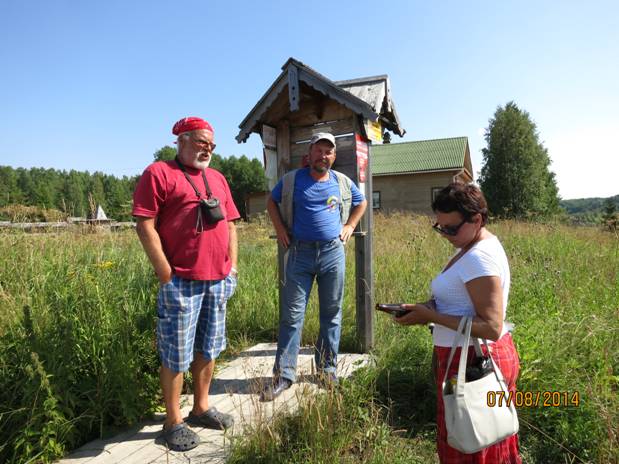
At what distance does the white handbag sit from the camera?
150 centimetres

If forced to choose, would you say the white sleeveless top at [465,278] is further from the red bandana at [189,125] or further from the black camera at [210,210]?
the red bandana at [189,125]

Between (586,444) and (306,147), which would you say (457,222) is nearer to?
(586,444)

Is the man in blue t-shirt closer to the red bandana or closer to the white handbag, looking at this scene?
the red bandana

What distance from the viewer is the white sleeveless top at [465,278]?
1646 millimetres

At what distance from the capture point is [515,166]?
95.8 feet

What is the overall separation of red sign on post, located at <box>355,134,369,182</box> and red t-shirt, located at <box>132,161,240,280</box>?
1.77m

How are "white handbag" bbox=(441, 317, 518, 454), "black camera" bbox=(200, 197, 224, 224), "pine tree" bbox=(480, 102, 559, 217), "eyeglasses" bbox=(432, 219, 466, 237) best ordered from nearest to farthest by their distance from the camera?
1. "white handbag" bbox=(441, 317, 518, 454)
2. "eyeglasses" bbox=(432, 219, 466, 237)
3. "black camera" bbox=(200, 197, 224, 224)
4. "pine tree" bbox=(480, 102, 559, 217)

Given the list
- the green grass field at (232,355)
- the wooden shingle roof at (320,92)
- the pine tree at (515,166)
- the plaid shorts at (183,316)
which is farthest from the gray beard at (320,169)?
the pine tree at (515,166)

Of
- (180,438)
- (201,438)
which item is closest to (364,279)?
(201,438)

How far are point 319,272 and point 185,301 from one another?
119cm

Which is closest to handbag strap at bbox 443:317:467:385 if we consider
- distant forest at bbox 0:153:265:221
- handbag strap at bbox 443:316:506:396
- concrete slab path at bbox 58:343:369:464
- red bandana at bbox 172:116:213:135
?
handbag strap at bbox 443:316:506:396

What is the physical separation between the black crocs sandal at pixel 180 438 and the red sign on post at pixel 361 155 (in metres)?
2.59

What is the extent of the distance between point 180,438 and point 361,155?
9.35 ft

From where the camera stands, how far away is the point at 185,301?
2.40 metres
